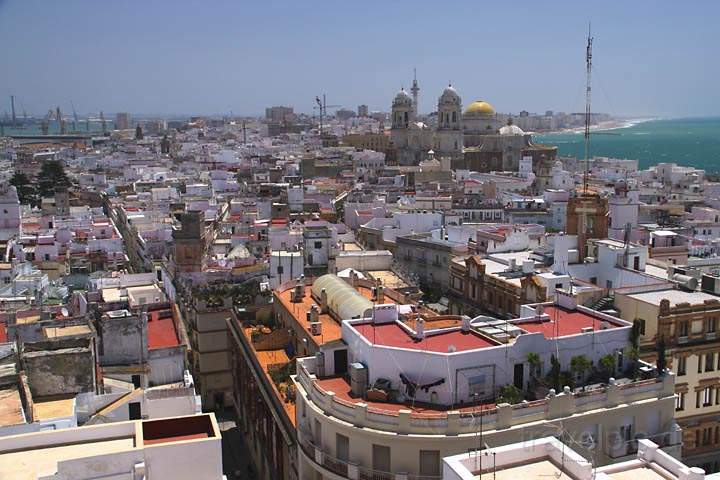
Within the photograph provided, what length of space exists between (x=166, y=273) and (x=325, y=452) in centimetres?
2817

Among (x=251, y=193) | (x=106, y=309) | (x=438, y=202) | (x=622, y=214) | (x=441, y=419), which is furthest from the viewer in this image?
(x=251, y=193)

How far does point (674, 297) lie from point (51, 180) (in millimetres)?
94678

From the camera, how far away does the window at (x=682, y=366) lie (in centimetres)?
2772

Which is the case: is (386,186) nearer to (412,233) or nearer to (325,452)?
(412,233)

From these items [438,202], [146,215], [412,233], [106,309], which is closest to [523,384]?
[106,309]

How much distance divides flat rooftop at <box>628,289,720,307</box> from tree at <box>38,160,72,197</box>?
8763 centimetres

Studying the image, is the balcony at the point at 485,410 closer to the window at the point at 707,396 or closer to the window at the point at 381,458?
the window at the point at 381,458

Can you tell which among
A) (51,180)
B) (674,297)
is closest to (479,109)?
(51,180)

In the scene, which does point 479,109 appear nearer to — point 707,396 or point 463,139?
point 463,139

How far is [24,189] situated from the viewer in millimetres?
101125

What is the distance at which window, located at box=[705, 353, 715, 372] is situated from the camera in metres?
28.3

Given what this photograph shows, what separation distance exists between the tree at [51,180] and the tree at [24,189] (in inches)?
48.9

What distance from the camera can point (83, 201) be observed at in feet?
312

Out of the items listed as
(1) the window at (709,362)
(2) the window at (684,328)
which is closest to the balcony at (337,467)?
(2) the window at (684,328)
